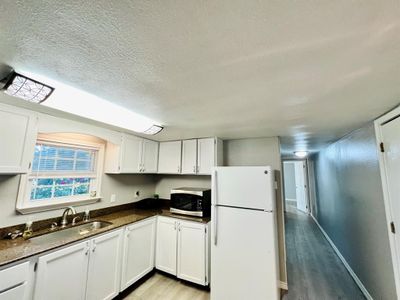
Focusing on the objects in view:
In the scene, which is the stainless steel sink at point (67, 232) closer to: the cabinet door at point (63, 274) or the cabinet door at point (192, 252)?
the cabinet door at point (63, 274)

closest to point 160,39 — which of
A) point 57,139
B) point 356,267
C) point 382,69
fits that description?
point 382,69

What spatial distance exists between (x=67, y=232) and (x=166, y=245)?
1.29 meters

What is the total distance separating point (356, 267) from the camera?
251 cm

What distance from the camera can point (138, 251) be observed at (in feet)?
7.89

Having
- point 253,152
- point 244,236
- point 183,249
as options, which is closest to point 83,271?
point 183,249

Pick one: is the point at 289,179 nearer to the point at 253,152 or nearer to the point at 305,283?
the point at 305,283

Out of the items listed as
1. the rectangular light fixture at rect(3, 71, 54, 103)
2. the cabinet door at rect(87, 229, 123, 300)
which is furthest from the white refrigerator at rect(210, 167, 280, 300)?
the rectangular light fixture at rect(3, 71, 54, 103)

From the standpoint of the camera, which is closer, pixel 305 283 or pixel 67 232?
pixel 67 232

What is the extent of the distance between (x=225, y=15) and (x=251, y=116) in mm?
1261

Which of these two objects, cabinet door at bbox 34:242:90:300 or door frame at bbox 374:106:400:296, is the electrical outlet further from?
door frame at bbox 374:106:400:296

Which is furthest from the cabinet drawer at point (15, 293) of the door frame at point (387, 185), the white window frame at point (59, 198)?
the door frame at point (387, 185)

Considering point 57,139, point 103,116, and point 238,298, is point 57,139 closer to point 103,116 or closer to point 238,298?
point 103,116

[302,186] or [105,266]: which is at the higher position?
[302,186]

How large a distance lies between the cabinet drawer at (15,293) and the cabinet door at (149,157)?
181 cm
